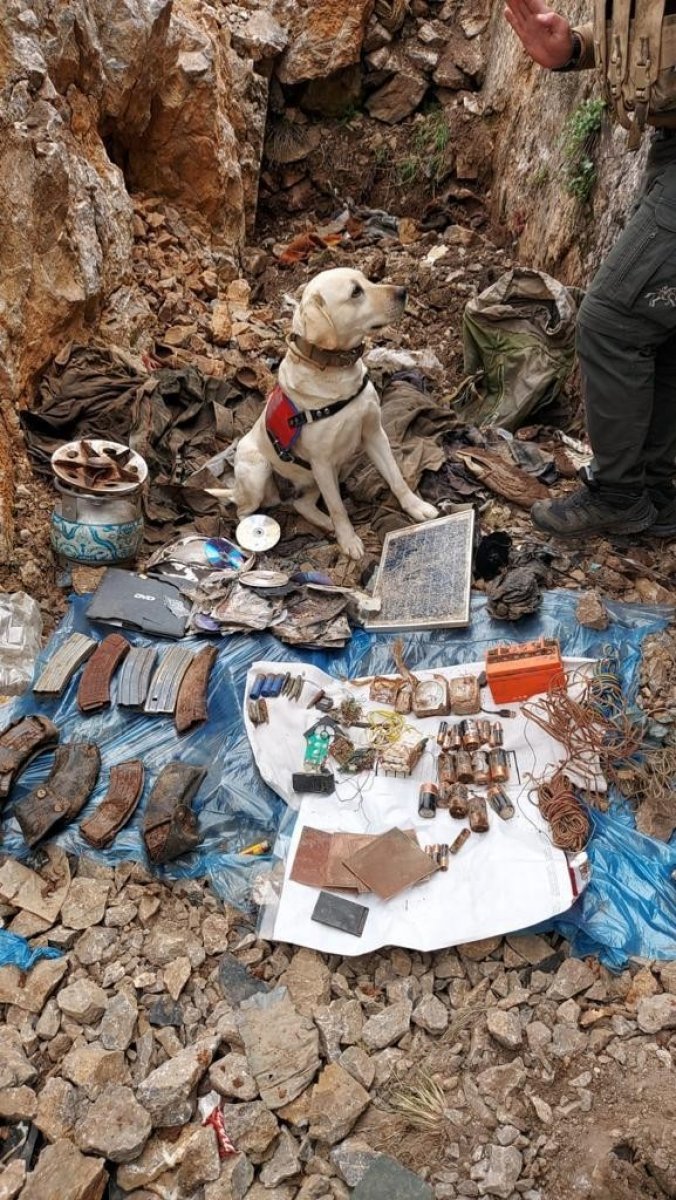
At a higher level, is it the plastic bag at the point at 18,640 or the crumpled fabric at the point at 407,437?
the crumpled fabric at the point at 407,437

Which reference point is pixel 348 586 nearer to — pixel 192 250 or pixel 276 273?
pixel 192 250

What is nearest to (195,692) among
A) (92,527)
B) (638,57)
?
(92,527)

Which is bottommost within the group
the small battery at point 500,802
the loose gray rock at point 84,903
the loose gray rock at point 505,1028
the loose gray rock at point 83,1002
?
the loose gray rock at point 84,903

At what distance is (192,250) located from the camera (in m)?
7.29

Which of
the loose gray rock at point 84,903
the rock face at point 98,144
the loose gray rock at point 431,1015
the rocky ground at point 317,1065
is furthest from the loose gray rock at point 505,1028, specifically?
the rock face at point 98,144

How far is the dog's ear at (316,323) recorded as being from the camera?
12.1ft

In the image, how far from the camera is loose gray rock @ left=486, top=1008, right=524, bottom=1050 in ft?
8.06

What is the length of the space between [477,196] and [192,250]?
2945mm

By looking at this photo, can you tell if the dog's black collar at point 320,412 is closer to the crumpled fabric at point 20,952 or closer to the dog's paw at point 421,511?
the dog's paw at point 421,511

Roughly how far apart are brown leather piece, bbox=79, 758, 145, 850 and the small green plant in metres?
4.76

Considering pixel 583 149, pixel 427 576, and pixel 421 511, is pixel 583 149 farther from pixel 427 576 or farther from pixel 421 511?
pixel 427 576

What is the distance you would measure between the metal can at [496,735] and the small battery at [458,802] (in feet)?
0.76

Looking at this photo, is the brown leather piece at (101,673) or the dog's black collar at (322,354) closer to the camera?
the brown leather piece at (101,673)

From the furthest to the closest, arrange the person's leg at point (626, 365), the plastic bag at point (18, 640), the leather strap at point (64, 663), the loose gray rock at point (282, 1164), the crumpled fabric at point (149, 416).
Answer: the crumpled fabric at point (149, 416)
the plastic bag at point (18, 640)
the leather strap at point (64, 663)
the person's leg at point (626, 365)
the loose gray rock at point (282, 1164)
